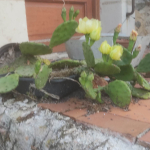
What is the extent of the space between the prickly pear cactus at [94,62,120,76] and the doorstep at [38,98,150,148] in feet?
0.51

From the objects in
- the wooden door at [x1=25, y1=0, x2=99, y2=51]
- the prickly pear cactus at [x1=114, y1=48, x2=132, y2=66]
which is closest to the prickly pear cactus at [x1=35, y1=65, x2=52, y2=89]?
the prickly pear cactus at [x1=114, y1=48, x2=132, y2=66]

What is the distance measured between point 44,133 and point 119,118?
0.95ft

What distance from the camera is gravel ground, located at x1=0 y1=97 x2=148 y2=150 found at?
2.23 feet

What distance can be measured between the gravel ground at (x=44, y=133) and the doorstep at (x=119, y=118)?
2 centimetres

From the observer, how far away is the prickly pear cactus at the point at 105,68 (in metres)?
0.83

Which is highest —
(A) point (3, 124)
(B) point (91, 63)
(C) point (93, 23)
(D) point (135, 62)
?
(C) point (93, 23)

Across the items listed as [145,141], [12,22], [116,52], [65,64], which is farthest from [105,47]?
[12,22]

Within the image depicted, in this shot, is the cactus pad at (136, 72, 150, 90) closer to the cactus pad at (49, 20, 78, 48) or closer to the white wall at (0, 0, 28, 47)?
the cactus pad at (49, 20, 78, 48)

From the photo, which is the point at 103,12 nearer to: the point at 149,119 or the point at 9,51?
the point at 9,51

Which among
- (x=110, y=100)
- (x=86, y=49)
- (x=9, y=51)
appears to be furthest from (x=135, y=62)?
(x=9, y=51)

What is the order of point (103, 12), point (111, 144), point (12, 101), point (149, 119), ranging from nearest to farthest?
point (111, 144)
point (149, 119)
point (12, 101)
point (103, 12)

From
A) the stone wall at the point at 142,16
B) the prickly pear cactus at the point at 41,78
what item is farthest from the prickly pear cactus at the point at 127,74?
the stone wall at the point at 142,16

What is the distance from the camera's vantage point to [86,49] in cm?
85

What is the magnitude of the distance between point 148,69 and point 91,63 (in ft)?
0.91
